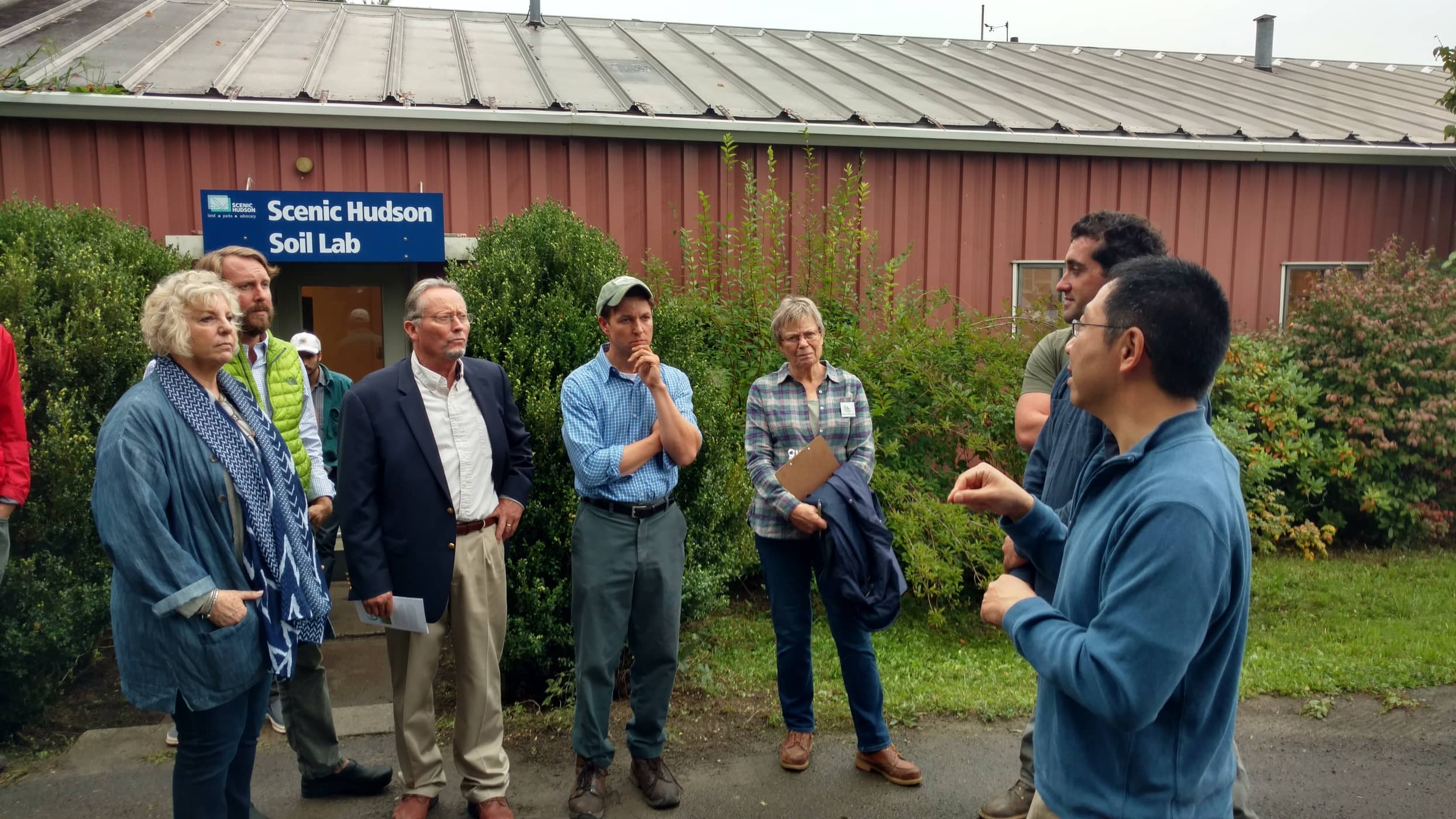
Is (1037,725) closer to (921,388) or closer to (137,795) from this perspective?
(137,795)

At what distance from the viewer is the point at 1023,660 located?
19.8 ft

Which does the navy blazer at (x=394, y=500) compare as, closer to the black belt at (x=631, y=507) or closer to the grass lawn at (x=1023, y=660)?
the black belt at (x=631, y=507)

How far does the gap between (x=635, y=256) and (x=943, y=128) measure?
2995 millimetres

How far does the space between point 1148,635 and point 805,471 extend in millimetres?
2562

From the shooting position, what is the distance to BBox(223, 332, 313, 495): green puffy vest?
4.30m

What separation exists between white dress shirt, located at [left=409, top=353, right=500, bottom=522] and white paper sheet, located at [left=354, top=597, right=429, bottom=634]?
38 centimetres

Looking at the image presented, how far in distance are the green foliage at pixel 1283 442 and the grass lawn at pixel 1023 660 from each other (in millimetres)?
725

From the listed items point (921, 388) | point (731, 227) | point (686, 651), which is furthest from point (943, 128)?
point (686, 651)

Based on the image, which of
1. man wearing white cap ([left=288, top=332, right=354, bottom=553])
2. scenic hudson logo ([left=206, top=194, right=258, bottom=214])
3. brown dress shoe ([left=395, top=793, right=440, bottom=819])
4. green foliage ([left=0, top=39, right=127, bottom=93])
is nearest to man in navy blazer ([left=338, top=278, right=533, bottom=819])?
brown dress shoe ([left=395, top=793, right=440, bottom=819])

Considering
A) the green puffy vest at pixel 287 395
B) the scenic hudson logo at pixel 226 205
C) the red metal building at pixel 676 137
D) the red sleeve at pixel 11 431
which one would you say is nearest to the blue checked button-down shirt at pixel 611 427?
the green puffy vest at pixel 287 395

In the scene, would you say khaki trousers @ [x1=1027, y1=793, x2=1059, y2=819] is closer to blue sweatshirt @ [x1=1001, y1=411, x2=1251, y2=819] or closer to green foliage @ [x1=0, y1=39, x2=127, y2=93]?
blue sweatshirt @ [x1=1001, y1=411, x2=1251, y2=819]

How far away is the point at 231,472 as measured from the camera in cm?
331

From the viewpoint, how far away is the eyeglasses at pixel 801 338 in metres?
4.48

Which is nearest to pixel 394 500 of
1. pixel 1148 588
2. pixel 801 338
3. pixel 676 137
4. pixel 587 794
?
pixel 587 794
